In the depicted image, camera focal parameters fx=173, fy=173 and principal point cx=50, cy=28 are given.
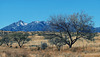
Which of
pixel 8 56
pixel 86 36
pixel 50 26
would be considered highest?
pixel 50 26

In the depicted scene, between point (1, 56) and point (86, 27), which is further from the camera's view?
point (86, 27)

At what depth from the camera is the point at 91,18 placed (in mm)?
28250

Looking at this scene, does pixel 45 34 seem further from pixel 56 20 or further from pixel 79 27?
pixel 79 27

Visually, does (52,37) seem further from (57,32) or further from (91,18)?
(91,18)

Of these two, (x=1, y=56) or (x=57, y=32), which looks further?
(x=57, y=32)

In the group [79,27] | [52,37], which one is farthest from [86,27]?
[52,37]

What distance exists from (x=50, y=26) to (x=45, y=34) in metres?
2.11

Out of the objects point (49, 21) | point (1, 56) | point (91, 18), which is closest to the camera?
point (1, 56)

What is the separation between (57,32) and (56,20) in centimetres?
206

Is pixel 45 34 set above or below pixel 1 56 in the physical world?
above

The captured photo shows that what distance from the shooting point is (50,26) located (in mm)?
30203

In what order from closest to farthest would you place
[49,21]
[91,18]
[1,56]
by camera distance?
[1,56] → [91,18] → [49,21]

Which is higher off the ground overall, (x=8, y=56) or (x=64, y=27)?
(x=64, y=27)

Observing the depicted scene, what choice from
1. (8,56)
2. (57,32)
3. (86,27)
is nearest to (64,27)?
(57,32)
